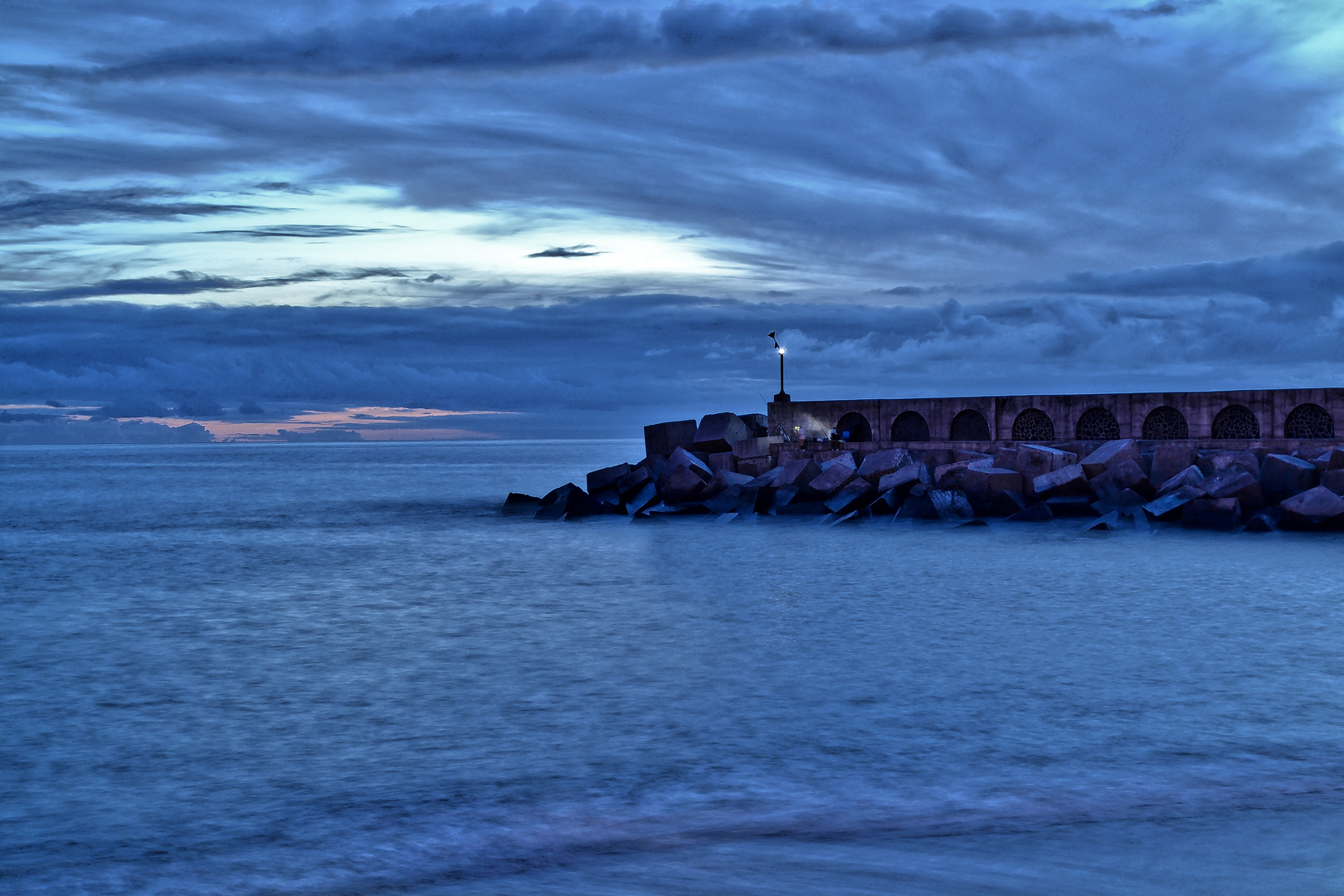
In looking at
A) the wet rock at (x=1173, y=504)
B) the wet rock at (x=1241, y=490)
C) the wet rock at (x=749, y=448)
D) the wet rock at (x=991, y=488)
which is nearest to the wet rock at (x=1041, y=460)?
the wet rock at (x=991, y=488)

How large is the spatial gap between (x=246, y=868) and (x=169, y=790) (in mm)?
1475

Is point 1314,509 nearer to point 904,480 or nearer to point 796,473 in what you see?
point 904,480

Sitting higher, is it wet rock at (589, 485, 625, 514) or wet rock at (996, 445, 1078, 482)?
wet rock at (996, 445, 1078, 482)

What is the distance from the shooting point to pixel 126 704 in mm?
8164

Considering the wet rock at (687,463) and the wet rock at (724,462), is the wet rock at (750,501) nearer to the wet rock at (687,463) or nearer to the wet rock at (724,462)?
the wet rock at (687,463)

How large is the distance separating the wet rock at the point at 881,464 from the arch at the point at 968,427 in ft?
16.9

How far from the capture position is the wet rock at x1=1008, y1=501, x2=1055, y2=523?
2072 cm

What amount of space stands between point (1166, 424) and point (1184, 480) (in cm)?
660

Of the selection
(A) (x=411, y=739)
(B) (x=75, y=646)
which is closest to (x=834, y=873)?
(A) (x=411, y=739)

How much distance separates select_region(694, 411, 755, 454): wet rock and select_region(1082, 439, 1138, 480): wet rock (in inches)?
349

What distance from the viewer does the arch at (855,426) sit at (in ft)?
97.0

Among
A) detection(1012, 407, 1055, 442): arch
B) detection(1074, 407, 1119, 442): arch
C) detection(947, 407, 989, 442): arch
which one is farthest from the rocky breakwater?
detection(947, 407, 989, 442): arch

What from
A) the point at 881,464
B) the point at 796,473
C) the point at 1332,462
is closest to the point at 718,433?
the point at 796,473

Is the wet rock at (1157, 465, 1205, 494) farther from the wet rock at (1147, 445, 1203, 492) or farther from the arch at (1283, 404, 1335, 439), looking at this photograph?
the arch at (1283, 404, 1335, 439)
